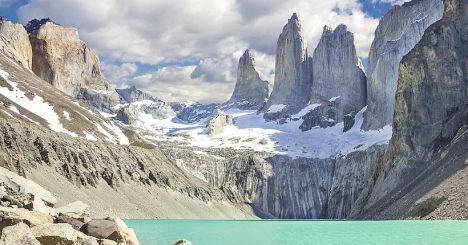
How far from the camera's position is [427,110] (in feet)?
401

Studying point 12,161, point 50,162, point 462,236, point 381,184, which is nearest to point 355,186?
point 381,184

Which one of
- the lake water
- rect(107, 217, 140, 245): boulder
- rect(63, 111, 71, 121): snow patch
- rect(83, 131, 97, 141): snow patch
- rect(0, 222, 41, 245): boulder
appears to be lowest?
the lake water

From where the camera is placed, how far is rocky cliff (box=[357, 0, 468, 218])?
10744cm

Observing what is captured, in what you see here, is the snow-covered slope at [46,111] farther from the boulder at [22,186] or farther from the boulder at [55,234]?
the boulder at [55,234]

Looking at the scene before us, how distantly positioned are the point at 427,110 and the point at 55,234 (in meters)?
111

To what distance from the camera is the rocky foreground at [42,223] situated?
2034 centimetres

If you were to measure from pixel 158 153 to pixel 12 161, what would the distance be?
2784 inches

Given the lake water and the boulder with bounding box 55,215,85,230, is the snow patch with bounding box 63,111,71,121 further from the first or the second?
the boulder with bounding box 55,215,85,230

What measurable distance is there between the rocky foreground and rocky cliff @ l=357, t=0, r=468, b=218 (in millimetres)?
75558

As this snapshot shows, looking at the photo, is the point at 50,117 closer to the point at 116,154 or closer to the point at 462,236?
the point at 116,154

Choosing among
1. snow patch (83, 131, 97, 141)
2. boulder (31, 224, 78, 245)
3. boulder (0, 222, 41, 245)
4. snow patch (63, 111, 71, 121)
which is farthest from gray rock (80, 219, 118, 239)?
snow patch (63, 111, 71, 121)

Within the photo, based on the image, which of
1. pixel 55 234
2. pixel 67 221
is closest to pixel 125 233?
pixel 67 221

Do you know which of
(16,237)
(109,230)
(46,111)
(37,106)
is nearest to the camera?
(16,237)

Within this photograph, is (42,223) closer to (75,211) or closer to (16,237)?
(16,237)
